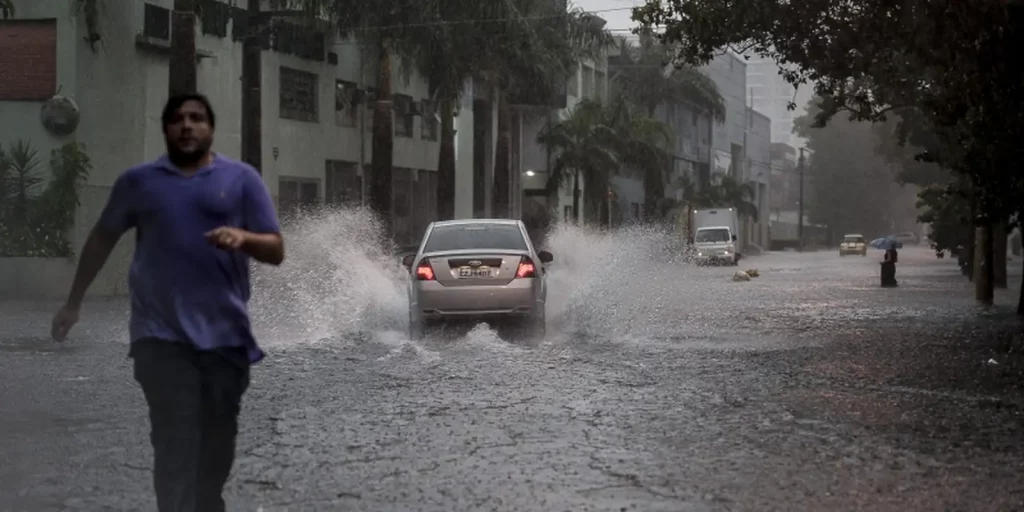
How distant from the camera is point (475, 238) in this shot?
65.0 ft

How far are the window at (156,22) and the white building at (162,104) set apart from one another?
2cm

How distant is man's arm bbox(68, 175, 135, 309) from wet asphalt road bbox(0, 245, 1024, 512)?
203cm

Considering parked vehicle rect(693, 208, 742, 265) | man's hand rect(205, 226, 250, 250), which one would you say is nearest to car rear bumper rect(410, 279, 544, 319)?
man's hand rect(205, 226, 250, 250)

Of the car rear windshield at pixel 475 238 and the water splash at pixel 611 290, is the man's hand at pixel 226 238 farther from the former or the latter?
the water splash at pixel 611 290

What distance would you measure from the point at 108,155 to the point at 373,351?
57.2ft

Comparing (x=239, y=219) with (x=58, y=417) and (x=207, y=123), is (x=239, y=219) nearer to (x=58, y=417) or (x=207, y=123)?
(x=207, y=123)

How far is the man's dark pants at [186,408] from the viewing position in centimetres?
593

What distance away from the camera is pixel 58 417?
38.9ft

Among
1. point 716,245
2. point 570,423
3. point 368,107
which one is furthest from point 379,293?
point 716,245

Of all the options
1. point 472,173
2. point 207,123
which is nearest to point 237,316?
point 207,123

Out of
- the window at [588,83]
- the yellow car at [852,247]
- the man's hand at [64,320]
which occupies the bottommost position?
the yellow car at [852,247]

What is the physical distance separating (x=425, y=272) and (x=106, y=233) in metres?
12.9

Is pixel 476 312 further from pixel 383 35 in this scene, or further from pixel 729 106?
pixel 729 106

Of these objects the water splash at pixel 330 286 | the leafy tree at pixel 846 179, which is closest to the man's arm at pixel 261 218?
the water splash at pixel 330 286
